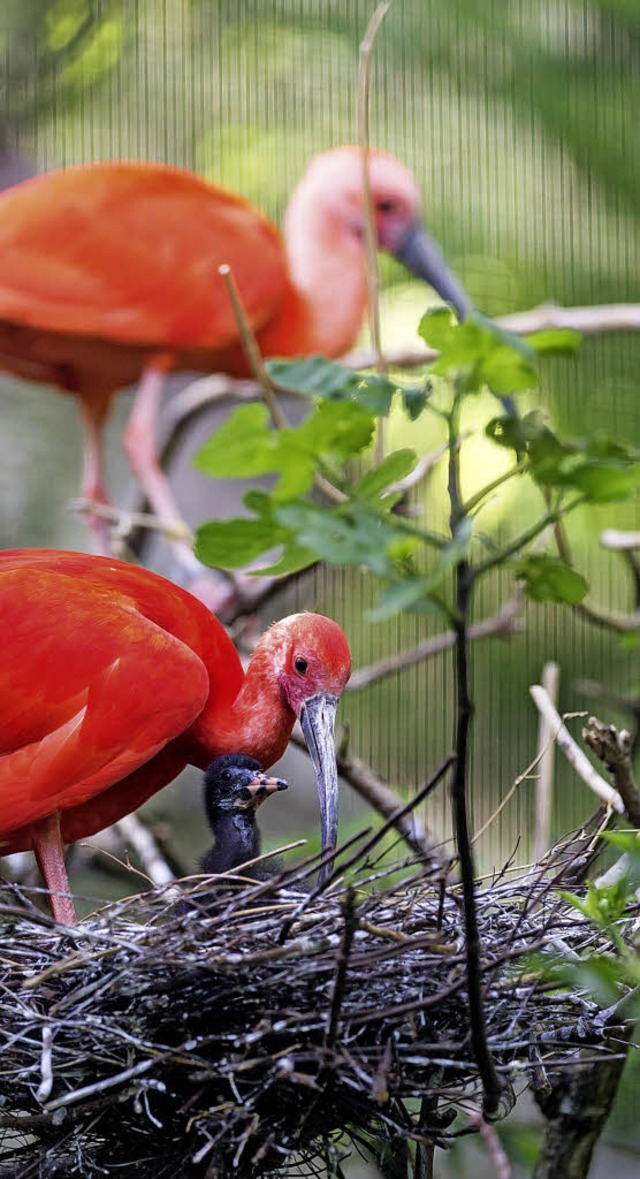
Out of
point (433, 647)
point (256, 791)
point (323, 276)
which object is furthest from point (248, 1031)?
point (323, 276)

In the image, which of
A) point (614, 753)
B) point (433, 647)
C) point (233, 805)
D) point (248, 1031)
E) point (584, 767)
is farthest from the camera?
point (433, 647)

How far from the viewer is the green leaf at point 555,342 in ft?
3.52

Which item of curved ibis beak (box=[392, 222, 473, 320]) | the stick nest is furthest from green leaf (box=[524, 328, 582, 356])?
curved ibis beak (box=[392, 222, 473, 320])

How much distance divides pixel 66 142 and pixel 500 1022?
3.17 m

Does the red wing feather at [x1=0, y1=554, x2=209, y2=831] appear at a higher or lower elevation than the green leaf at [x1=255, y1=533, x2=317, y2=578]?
lower

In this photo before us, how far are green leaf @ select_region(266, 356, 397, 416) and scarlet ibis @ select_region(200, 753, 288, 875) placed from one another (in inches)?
→ 43.4

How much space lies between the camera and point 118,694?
203 centimetres

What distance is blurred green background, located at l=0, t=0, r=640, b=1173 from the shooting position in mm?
3697

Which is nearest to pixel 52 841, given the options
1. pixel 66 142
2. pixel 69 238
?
pixel 69 238

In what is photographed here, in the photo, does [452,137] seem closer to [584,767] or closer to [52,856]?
[584,767]

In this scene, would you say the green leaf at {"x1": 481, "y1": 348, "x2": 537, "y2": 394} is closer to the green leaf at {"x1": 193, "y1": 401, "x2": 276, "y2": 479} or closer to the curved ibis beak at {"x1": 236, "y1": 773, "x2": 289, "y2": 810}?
the green leaf at {"x1": 193, "y1": 401, "x2": 276, "y2": 479}

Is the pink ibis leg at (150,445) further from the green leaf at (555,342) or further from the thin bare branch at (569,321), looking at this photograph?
the green leaf at (555,342)

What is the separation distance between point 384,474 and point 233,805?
1.10 metres

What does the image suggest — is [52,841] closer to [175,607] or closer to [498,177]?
[175,607]
